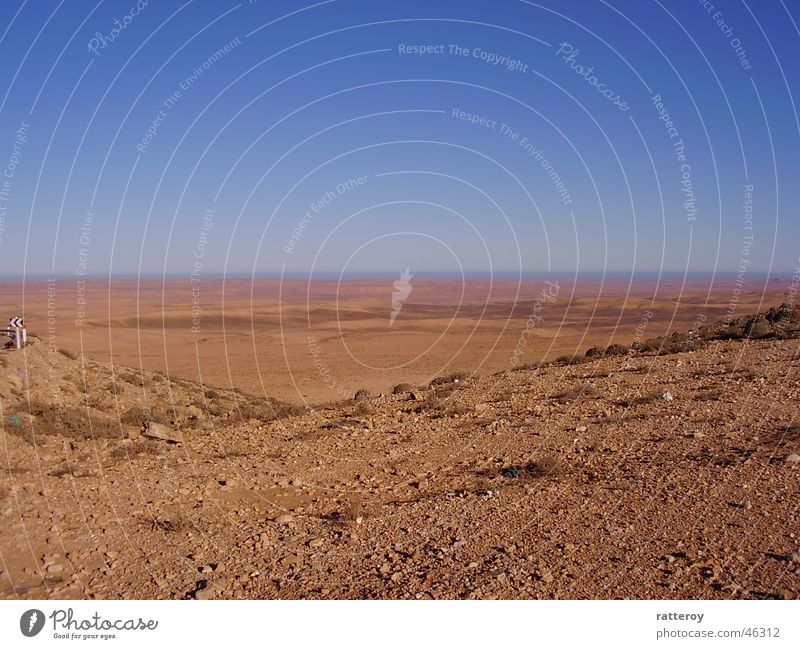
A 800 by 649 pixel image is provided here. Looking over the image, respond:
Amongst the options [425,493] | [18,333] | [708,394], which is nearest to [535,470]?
[425,493]

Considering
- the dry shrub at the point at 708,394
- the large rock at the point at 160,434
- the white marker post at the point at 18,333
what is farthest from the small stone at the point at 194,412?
the dry shrub at the point at 708,394

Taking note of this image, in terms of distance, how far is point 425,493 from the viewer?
8.10 metres

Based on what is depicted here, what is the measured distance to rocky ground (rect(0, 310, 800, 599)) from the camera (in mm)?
5750

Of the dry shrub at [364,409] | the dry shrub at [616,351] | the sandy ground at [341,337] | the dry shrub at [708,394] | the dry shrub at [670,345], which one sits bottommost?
the sandy ground at [341,337]

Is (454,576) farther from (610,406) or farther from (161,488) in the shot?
(610,406)

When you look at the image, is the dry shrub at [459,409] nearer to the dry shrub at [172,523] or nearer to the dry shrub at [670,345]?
the dry shrub at [172,523]

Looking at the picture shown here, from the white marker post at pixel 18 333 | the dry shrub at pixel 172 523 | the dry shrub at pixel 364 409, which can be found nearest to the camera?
the dry shrub at pixel 172 523

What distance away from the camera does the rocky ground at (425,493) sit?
5750 millimetres

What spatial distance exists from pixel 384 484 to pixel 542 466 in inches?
89.8

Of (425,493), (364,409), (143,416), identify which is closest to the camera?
(425,493)

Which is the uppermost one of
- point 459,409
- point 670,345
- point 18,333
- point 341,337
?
point 670,345

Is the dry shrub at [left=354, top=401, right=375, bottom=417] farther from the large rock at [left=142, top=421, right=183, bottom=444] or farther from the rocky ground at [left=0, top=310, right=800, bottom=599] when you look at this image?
the large rock at [left=142, top=421, right=183, bottom=444]

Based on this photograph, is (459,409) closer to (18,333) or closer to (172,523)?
(172,523)

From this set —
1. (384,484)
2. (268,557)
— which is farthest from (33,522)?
(384,484)
